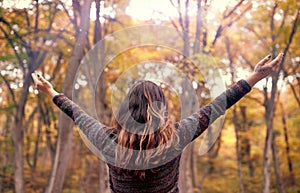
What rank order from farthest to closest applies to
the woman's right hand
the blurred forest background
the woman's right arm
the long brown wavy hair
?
the blurred forest background, the woman's right hand, the woman's right arm, the long brown wavy hair

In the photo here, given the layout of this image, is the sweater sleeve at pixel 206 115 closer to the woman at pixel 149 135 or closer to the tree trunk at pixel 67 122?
the woman at pixel 149 135

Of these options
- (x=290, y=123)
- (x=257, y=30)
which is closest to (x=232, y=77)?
(x=257, y=30)

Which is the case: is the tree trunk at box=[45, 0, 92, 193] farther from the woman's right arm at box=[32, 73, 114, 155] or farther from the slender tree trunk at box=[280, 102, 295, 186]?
the slender tree trunk at box=[280, 102, 295, 186]

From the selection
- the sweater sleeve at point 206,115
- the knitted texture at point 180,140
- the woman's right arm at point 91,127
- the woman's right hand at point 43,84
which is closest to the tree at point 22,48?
the woman's right hand at point 43,84

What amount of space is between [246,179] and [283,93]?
17.2ft

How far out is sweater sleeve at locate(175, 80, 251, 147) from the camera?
176 cm

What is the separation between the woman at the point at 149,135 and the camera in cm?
174

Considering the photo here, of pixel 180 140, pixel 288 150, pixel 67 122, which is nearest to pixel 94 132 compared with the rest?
pixel 180 140

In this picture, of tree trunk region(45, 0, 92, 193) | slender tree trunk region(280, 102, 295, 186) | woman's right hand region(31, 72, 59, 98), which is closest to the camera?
woman's right hand region(31, 72, 59, 98)

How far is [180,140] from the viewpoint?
5.77 ft

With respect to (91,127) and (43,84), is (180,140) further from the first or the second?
(43,84)

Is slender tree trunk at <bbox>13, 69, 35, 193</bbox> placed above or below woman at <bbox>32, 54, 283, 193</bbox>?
above

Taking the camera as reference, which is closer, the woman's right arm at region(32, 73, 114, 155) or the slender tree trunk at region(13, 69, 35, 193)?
the woman's right arm at region(32, 73, 114, 155)

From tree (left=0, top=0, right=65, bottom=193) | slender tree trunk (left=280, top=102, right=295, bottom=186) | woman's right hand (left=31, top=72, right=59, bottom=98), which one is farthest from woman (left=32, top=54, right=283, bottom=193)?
slender tree trunk (left=280, top=102, right=295, bottom=186)
